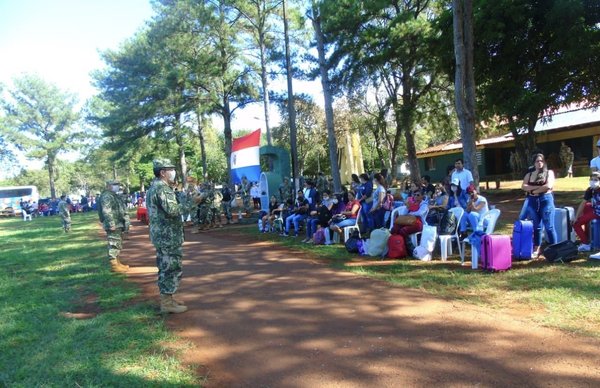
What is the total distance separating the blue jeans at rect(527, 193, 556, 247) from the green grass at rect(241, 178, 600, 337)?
617mm

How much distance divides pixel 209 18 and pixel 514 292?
62.4 ft

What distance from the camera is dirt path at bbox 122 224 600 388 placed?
3605 mm

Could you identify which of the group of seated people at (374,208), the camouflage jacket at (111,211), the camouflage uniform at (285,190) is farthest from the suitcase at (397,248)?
the camouflage uniform at (285,190)

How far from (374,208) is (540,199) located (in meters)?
3.43

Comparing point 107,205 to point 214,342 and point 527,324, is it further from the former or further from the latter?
point 527,324

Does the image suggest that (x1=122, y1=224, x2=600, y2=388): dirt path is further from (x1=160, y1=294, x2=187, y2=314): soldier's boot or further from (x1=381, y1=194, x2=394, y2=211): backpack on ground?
(x1=381, y1=194, x2=394, y2=211): backpack on ground

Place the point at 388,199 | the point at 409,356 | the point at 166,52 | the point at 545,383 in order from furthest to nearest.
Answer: the point at 166,52 → the point at 388,199 → the point at 409,356 → the point at 545,383

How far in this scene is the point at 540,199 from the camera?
7.21 m

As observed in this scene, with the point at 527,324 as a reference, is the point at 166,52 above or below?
above

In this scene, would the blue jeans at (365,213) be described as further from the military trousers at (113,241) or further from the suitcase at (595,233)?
the military trousers at (113,241)

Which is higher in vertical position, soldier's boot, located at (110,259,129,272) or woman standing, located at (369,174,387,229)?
woman standing, located at (369,174,387,229)

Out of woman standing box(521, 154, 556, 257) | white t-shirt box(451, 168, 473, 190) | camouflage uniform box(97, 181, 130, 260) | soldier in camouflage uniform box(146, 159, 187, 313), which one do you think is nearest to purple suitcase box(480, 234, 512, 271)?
woman standing box(521, 154, 556, 257)

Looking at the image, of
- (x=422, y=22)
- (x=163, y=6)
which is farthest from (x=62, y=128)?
(x=422, y=22)

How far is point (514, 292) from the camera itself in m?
5.61
